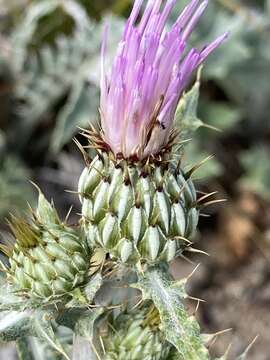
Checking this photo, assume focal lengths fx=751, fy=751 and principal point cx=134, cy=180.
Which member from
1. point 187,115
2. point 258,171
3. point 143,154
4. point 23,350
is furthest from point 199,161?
point 143,154

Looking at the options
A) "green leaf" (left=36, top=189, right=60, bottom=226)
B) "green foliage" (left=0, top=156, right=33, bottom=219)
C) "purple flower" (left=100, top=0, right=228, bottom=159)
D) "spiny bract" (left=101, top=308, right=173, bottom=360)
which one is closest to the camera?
"purple flower" (left=100, top=0, right=228, bottom=159)

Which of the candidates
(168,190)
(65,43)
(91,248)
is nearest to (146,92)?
(168,190)

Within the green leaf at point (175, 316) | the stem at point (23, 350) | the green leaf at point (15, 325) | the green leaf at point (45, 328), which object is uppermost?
the green leaf at point (175, 316)

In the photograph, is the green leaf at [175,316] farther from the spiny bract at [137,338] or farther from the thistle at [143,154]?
the spiny bract at [137,338]

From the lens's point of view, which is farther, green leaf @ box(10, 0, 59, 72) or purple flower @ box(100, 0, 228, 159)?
green leaf @ box(10, 0, 59, 72)

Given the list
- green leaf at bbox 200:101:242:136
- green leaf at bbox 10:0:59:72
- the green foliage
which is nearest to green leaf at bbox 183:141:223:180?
green leaf at bbox 200:101:242:136

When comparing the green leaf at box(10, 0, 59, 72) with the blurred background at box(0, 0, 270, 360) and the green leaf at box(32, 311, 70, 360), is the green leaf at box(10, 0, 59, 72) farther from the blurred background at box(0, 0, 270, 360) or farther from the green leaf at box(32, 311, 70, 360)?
the green leaf at box(32, 311, 70, 360)

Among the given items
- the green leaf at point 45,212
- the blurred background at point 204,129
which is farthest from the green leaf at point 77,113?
the green leaf at point 45,212

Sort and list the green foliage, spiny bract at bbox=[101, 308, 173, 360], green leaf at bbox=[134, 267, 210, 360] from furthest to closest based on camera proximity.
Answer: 1. the green foliage
2. spiny bract at bbox=[101, 308, 173, 360]
3. green leaf at bbox=[134, 267, 210, 360]
